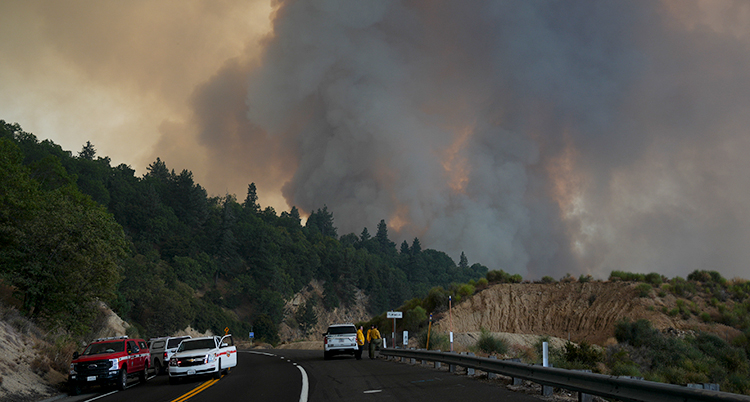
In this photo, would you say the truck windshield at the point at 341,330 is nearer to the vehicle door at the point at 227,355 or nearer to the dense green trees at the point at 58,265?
the vehicle door at the point at 227,355

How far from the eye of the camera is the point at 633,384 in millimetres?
8172

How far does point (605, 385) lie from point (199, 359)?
1378 centimetres

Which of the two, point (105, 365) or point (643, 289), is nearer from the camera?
point (105, 365)

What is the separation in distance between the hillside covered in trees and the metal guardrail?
25.6m

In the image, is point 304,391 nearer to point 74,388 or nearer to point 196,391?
point 196,391

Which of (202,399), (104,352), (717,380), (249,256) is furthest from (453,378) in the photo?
(249,256)

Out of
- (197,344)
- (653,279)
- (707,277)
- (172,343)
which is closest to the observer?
(197,344)

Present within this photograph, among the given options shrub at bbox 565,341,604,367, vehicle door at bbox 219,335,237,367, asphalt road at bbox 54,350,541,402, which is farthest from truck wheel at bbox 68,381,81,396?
shrub at bbox 565,341,604,367

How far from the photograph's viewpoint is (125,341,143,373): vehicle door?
61.8 feet

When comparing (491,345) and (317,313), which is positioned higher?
(491,345)

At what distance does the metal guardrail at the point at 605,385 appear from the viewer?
271 inches

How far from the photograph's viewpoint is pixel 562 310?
55.6 meters

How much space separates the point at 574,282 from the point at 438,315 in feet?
52.3

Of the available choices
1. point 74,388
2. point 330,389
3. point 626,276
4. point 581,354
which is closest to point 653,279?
point 626,276
